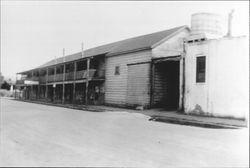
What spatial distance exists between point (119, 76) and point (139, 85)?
3.26 metres

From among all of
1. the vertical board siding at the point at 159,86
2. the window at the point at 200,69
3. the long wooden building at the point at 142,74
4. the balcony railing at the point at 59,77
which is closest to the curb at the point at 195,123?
the window at the point at 200,69

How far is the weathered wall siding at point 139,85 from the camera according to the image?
71.5ft

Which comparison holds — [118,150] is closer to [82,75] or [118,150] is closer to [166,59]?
[166,59]

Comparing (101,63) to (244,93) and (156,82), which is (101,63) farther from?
(244,93)

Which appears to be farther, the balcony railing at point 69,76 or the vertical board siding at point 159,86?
the balcony railing at point 69,76

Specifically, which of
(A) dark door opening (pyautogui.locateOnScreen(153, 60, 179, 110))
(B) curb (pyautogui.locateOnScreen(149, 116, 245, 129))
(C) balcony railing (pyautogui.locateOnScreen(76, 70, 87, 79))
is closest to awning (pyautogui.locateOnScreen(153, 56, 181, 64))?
(A) dark door opening (pyautogui.locateOnScreen(153, 60, 179, 110))

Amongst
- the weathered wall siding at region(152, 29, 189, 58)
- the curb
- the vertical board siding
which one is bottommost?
the curb

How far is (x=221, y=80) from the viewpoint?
15484 millimetres

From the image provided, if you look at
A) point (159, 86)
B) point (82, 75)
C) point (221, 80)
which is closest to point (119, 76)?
point (159, 86)

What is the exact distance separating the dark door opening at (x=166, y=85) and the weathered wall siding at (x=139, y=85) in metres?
0.56

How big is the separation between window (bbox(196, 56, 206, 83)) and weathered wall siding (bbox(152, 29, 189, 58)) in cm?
583

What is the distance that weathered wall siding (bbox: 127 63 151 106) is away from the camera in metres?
21.8

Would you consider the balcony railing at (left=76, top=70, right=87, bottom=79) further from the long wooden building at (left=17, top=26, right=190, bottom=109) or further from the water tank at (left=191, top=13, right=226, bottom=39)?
the water tank at (left=191, top=13, right=226, bottom=39)

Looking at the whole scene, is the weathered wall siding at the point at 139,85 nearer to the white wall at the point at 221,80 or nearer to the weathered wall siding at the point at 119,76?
Answer: the weathered wall siding at the point at 119,76
